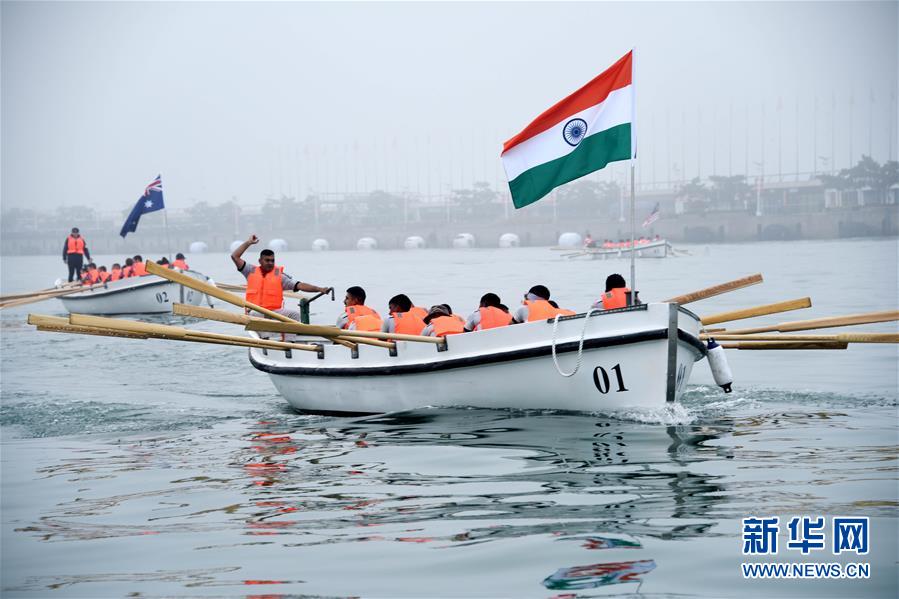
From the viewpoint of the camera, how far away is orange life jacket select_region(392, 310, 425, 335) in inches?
526

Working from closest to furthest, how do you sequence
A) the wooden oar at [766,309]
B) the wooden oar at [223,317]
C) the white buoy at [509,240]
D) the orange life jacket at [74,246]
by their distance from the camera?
the wooden oar at [223,317]
the wooden oar at [766,309]
the orange life jacket at [74,246]
the white buoy at [509,240]

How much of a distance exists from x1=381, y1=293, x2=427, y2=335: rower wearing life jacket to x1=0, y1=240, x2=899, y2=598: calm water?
3.83 feet

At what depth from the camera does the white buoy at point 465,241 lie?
15888 centimetres

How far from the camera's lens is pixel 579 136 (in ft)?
39.9

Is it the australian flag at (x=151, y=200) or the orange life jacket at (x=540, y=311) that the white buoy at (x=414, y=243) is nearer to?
the australian flag at (x=151, y=200)

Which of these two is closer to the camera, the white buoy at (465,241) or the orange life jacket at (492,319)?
the orange life jacket at (492,319)

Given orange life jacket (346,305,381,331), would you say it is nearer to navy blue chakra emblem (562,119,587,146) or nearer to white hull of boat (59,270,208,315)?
navy blue chakra emblem (562,119,587,146)

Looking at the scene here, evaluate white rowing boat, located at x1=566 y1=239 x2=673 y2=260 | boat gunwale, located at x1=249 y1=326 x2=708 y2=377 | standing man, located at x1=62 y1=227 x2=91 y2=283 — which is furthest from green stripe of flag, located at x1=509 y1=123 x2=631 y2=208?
white rowing boat, located at x1=566 y1=239 x2=673 y2=260

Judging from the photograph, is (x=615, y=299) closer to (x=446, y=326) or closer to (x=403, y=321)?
(x=446, y=326)

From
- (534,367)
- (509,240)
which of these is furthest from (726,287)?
(509,240)

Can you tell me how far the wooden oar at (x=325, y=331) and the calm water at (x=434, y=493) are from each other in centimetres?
95

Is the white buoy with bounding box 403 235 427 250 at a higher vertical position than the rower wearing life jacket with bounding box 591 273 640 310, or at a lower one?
higher

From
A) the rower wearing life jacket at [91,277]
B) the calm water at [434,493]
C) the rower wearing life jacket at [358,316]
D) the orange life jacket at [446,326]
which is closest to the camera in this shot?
the calm water at [434,493]

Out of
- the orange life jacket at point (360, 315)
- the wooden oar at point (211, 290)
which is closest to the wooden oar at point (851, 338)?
the orange life jacket at point (360, 315)
